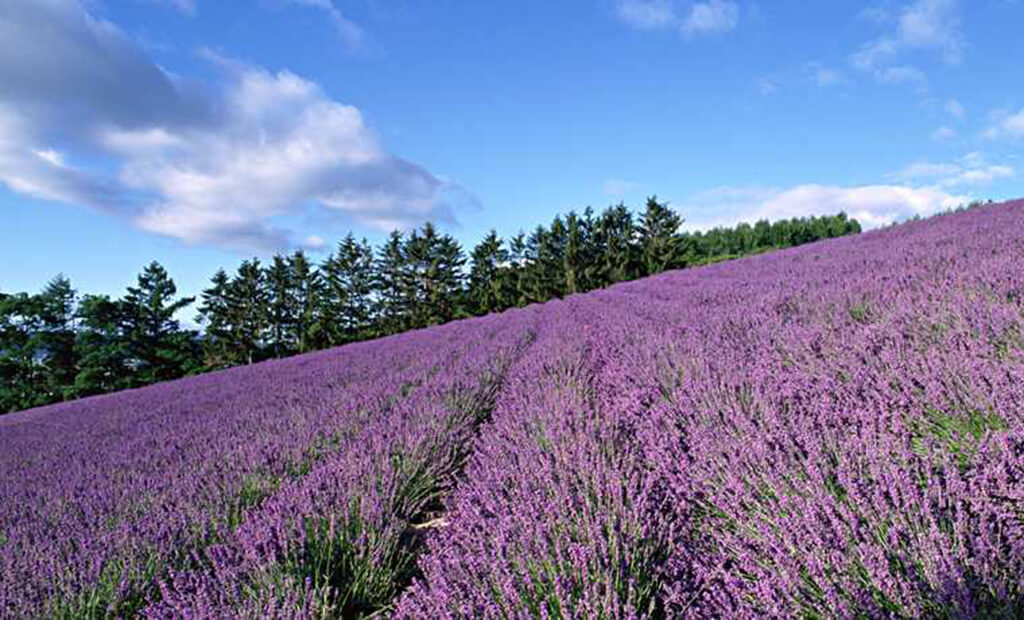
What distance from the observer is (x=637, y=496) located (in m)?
1.57

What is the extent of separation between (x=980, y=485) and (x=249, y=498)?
8.77 ft

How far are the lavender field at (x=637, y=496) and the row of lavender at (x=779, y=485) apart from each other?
0.01m

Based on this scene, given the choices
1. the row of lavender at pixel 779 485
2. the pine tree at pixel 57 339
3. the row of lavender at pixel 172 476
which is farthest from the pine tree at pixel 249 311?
the row of lavender at pixel 779 485

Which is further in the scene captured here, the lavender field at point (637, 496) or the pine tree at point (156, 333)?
the pine tree at point (156, 333)

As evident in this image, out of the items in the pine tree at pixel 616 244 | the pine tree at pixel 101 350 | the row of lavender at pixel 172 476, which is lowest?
the row of lavender at pixel 172 476

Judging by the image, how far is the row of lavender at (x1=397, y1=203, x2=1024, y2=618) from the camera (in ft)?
3.26

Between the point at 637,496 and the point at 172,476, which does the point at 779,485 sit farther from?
the point at 172,476

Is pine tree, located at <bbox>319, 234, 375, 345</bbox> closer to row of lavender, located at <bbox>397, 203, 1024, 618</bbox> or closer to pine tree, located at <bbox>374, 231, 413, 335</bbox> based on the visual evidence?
pine tree, located at <bbox>374, 231, 413, 335</bbox>

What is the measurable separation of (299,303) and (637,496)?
38305 mm

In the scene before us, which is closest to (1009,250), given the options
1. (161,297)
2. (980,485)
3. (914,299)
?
(914,299)

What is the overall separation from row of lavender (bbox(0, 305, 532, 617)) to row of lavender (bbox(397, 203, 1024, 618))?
2.37 ft

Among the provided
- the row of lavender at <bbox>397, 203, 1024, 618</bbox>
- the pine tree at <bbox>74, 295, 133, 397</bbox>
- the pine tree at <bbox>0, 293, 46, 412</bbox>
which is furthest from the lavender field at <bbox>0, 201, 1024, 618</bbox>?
the pine tree at <bbox>0, 293, 46, 412</bbox>

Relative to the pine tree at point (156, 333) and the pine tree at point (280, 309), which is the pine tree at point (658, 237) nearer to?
the pine tree at point (280, 309)

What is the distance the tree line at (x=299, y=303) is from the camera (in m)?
28.2
